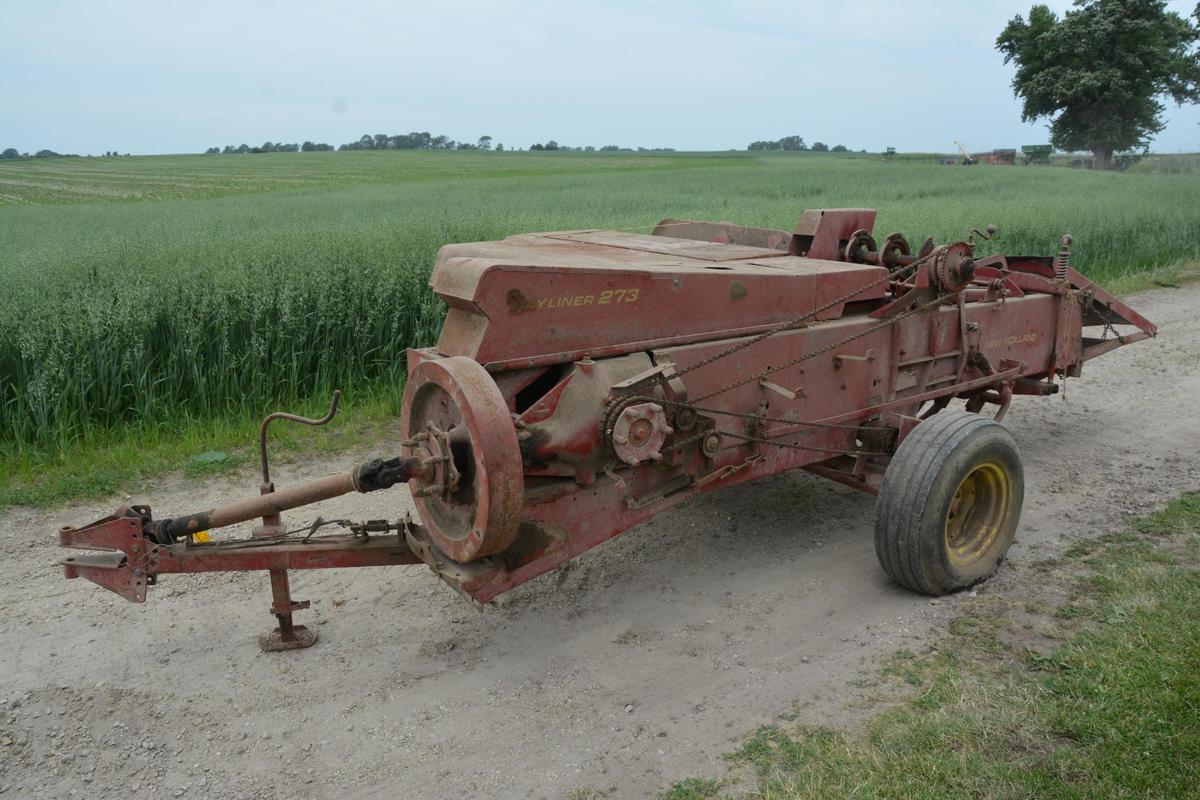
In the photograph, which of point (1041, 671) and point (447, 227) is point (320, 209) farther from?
point (1041, 671)

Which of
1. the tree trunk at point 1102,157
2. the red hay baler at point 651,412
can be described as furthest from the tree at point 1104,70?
the red hay baler at point 651,412

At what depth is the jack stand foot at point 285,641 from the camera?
413 centimetres

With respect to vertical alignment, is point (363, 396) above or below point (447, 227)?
below

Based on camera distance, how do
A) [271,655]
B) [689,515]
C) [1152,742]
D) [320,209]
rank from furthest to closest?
1. [320,209]
2. [689,515]
3. [271,655]
4. [1152,742]

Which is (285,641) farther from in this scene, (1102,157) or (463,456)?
(1102,157)

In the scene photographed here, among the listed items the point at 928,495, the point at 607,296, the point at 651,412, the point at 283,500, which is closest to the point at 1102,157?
the point at 928,495

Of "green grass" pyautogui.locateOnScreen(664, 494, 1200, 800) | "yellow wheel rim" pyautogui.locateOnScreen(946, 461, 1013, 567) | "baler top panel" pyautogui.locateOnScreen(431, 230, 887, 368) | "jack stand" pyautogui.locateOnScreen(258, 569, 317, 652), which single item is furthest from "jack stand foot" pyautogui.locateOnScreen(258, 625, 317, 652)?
"yellow wheel rim" pyautogui.locateOnScreen(946, 461, 1013, 567)

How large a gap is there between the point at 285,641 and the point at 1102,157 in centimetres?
4908

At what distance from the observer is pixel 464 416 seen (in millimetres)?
3338

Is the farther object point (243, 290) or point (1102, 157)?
point (1102, 157)

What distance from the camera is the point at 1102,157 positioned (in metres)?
44.1

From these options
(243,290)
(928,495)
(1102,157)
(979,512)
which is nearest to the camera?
(928,495)

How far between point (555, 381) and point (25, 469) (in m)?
4.27

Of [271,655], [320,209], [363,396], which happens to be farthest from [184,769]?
[320,209]
